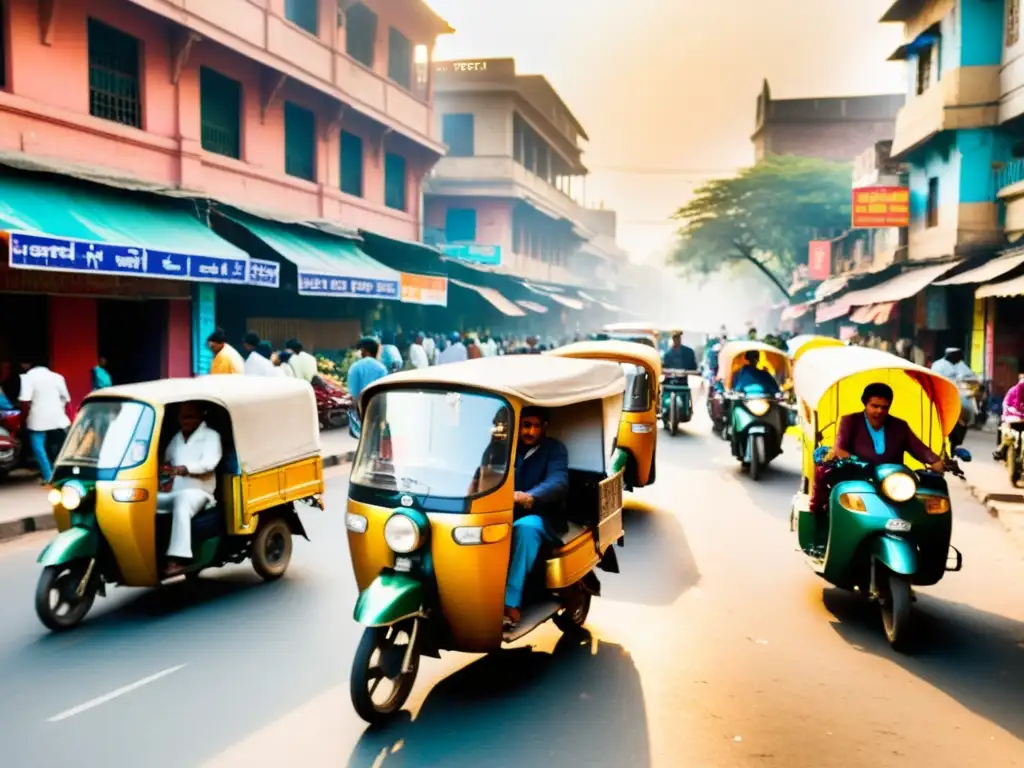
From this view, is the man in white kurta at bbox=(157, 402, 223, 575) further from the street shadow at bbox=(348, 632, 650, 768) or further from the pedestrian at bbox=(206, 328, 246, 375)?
the pedestrian at bbox=(206, 328, 246, 375)

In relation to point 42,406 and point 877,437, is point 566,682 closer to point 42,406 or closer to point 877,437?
point 877,437

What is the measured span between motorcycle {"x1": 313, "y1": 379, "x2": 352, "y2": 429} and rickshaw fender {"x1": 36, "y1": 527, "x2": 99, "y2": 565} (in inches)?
411

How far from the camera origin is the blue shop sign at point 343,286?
631 inches

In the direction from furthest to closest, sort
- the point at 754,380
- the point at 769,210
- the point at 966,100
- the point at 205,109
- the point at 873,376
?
1. the point at 769,210
2. the point at 966,100
3. the point at 205,109
4. the point at 754,380
5. the point at 873,376

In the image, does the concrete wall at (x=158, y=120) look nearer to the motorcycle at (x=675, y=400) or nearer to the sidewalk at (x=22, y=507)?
the sidewalk at (x=22, y=507)

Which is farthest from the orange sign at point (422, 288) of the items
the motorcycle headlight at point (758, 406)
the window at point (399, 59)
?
the motorcycle headlight at point (758, 406)

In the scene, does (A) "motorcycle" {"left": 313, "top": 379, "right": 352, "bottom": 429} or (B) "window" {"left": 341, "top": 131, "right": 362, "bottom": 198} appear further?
(B) "window" {"left": 341, "top": 131, "right": 362, "bottom": 198}

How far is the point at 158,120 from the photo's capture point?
15.4 meters

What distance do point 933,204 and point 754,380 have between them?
1419cm

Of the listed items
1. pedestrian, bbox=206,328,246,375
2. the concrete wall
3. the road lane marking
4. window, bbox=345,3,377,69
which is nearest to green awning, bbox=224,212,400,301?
the concrete wall

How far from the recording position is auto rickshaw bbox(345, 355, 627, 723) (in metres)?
4.45

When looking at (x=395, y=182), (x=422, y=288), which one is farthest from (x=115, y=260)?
(x=395, y=182)

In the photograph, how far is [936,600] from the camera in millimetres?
6598

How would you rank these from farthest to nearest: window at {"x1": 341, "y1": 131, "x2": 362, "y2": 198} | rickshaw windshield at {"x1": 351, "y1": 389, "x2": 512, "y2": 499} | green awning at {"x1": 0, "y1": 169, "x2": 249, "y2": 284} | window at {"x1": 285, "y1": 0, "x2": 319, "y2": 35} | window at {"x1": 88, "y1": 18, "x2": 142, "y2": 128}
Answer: window at {"x1": 341, "y1": 131, "x2": 362, "y2": 198}, window at {"x1": 285, "y1": 0, "x2": 319, "y2": 35}, window at {"x1": 88, "y1": 18, "x2": 142, "y2": 128}, green awning at {"x1": 0, "y1": 169, "x2": 249, "y2": 284}, rickshaw windshield at {"x1": 351, "y1": 389, "x2": 512, "y2": 499}
